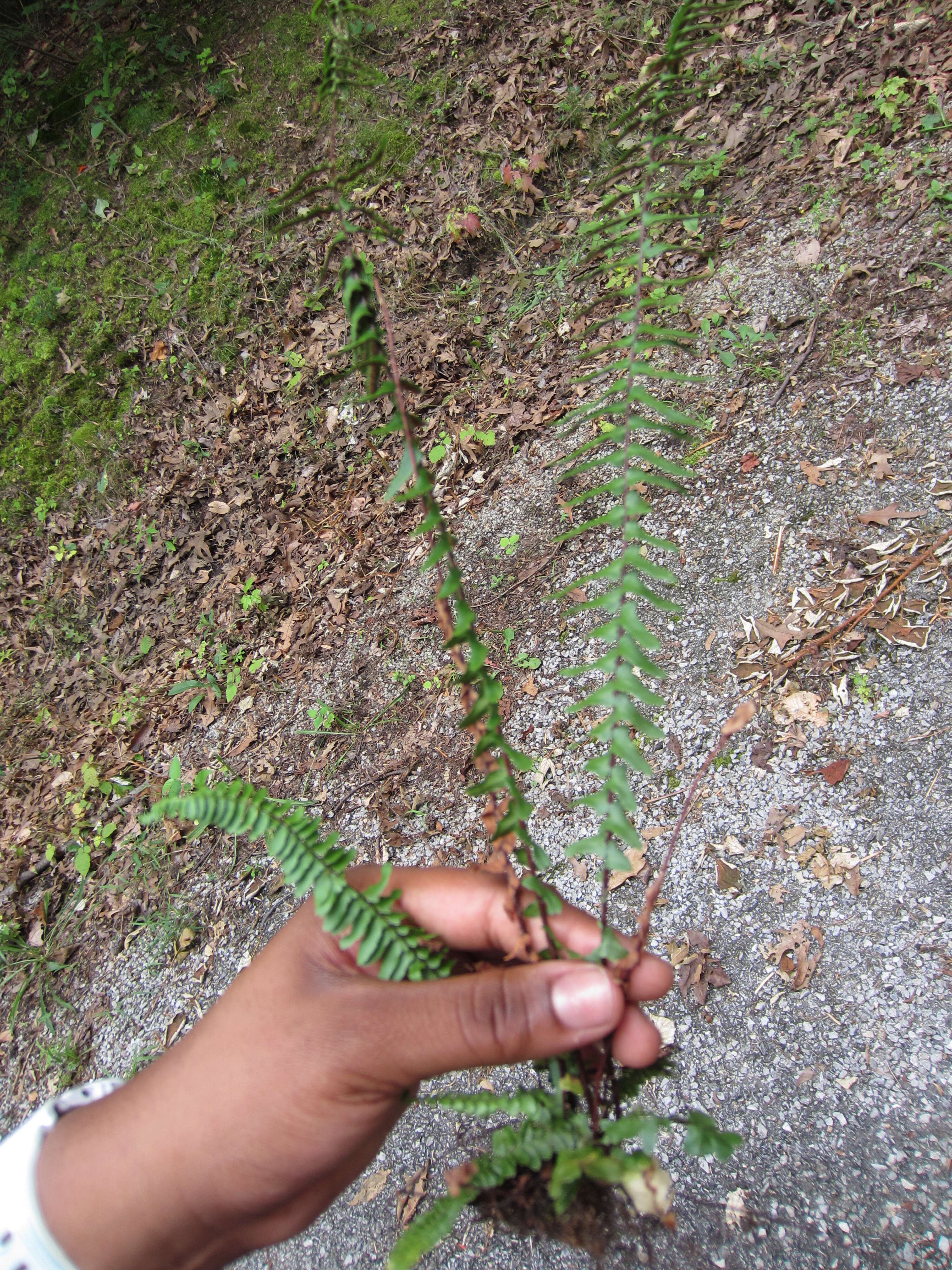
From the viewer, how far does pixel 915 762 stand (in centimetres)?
273

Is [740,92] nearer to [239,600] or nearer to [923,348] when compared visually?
[923,348]

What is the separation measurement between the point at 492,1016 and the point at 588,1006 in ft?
0.65

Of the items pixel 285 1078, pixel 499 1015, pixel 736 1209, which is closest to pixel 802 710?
pixel 736 1209

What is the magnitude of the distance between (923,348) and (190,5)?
6715mm

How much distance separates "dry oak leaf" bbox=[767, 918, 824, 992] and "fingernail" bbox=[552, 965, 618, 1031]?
1358 millimetres

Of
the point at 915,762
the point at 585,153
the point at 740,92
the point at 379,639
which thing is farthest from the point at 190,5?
the point at 915,762

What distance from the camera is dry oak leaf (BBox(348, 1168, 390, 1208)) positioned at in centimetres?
283

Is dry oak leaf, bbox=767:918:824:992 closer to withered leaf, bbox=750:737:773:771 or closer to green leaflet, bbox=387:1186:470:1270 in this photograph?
withered leaf, bbox=750:737:773:771

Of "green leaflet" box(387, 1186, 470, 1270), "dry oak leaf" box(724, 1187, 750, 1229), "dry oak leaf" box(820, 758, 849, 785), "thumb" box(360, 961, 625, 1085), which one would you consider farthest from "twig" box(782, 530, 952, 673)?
"green leaflet" box(387, 1186, 470, 1270)

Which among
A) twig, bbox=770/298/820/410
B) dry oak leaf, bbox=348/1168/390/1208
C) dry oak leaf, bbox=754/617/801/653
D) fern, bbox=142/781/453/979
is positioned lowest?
dry oak leaf, bbox=348/1168/390/1208

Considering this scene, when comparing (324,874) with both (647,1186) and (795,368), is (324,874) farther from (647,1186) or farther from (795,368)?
(795,368)

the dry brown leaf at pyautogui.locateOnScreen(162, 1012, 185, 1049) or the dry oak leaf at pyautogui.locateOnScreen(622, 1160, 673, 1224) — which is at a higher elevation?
the dry oak leaf at pyautogui.locateOnScreen(622, 1160, 673, 1224)

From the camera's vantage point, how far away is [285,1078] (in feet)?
5.19

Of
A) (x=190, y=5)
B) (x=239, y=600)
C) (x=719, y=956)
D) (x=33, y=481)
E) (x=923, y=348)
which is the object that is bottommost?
(x=719, y=956)
